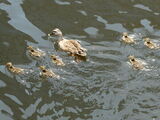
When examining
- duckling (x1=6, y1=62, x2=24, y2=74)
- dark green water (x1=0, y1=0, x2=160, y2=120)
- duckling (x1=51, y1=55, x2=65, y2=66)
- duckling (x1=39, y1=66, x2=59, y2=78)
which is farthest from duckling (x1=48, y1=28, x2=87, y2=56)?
duckling (x1=6, y1=62, x2=24, y2=74)

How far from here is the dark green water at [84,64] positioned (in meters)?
6.36

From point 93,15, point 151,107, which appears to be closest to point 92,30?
point 93,15

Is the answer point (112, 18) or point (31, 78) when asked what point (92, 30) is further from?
point (31, 78)

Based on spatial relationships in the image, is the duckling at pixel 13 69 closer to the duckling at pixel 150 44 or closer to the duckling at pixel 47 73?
the duckling at pixel 47 73

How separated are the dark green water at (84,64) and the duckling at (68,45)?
155mm

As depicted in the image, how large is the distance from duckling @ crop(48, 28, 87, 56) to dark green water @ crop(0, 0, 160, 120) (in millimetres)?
155

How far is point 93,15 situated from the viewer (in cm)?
902

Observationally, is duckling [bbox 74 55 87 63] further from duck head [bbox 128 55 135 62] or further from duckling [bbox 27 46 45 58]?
duck head [bbox 128 55 135 62]

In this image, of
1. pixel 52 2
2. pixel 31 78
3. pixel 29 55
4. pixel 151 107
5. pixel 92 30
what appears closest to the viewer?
pixel 151 107

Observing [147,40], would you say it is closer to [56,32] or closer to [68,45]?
[68,45]

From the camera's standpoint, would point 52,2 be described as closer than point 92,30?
No

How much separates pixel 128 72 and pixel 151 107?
0.88 m

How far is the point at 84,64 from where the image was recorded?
725cm

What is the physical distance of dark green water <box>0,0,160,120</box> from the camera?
6.36 m
